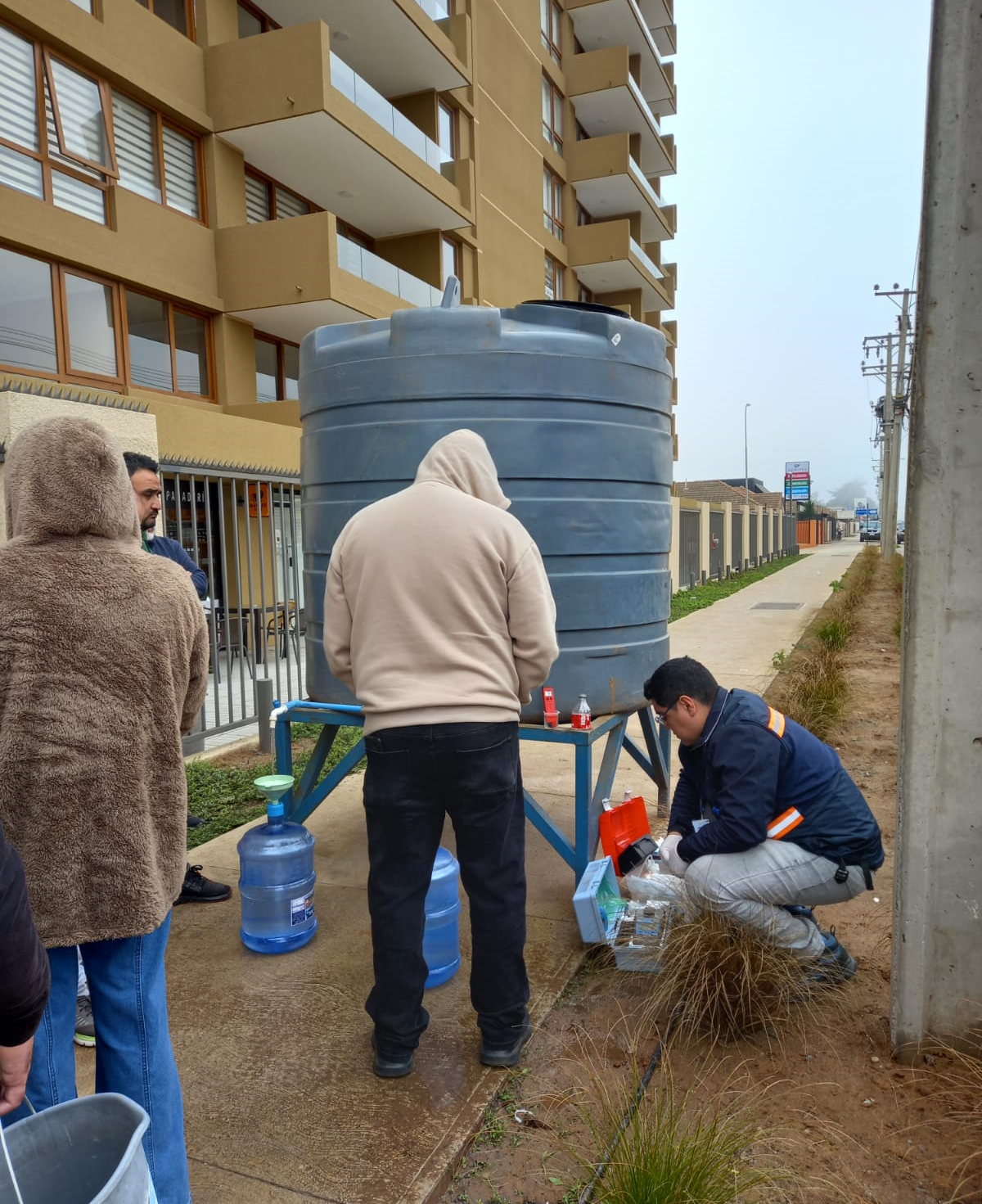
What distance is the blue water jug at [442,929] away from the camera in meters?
3.29

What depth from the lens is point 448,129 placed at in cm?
1909

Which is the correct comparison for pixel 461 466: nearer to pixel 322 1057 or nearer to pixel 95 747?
pixel 95 747

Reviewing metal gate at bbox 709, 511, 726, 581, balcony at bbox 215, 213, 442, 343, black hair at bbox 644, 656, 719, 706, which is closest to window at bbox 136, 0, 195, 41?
balcony at bbox 215, 213, 442, 343

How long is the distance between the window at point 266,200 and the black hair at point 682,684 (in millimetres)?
13311

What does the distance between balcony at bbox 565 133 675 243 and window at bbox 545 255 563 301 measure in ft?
10.3

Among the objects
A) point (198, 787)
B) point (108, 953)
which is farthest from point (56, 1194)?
point (198, 787)

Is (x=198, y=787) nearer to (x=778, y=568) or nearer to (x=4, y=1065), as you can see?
(x=4, y=1065)

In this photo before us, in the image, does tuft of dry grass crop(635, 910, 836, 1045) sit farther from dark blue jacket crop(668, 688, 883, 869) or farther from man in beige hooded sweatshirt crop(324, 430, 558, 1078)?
man in beige hooded sweatshirt crop(324, 430, 558, 1078)

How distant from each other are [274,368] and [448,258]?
5455 mm

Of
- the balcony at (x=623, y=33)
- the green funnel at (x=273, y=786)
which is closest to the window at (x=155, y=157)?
the green funnel at (x=273, y=786)

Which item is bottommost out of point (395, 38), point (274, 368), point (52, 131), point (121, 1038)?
point (121, 1038)

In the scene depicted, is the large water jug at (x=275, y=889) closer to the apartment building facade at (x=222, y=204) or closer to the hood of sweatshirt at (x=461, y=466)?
the hood of sweatshirt at (x=461, y=466)

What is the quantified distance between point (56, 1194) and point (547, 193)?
28450mm

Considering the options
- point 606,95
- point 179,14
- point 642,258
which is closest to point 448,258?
point 179,14
